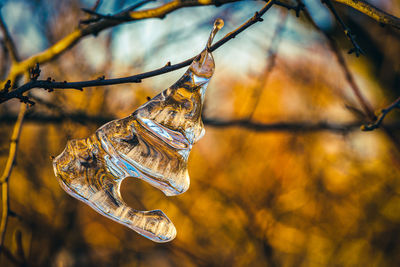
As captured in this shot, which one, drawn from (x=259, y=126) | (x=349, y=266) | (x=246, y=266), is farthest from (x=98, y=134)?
(x=349, y=266)

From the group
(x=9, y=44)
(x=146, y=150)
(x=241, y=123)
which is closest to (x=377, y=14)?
(x=146, y=150)

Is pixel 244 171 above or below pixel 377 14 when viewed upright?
below

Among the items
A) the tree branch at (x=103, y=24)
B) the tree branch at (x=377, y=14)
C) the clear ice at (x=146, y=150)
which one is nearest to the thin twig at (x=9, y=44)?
the tree branch at (x=103, y=24)

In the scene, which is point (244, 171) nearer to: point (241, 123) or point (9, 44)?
point (241, 123)

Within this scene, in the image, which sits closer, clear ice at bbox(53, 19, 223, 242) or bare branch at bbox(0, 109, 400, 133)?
clear ice at bbox(53, 19, 223, 242)

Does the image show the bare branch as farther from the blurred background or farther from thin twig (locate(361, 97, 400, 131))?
thin twig (locate(361, 97, 400, 131))

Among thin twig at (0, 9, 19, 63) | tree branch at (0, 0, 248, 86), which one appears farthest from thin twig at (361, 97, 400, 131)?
thin twig at (0, 9, 19, 63)

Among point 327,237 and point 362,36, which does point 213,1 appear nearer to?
point 362,36

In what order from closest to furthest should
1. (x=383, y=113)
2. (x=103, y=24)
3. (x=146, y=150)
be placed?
(x=146, y=150) → (x=383, y=113) → (x=103, y=24)

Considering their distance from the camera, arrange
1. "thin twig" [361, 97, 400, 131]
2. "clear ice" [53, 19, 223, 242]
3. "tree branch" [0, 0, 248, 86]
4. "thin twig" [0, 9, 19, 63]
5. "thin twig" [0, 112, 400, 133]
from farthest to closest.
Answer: "thin twig" [0, 112, 400, 133], "thin twig" [0, 9, 19, 63], "tree branch" [0, 0, 248, 86], "thin twig" [361, 97, 400, 131], "clear ice" [53, 19, 223, 242]
